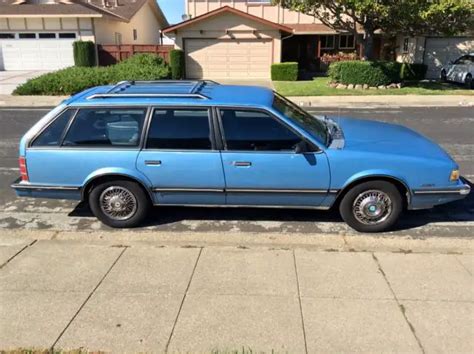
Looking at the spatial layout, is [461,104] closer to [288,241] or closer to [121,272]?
[288,241]

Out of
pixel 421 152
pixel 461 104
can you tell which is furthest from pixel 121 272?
pixel 461 104

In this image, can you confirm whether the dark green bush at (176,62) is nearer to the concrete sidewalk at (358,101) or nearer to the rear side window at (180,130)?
the concrete sidewalk at (358,101)

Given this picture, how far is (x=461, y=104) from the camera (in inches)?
614

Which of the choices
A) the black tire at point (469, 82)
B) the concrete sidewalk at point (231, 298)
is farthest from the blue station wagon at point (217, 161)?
the black tire at point (469, 82)

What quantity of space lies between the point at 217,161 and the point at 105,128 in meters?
1.31

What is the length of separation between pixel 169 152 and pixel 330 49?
2574cm

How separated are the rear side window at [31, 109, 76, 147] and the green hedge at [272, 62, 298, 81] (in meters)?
19.0

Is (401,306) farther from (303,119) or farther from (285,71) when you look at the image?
(285,71)

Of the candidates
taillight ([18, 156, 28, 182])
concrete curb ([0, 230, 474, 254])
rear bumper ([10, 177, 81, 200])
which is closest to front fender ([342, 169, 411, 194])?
concrete curb ([0, 230, 474, 254])

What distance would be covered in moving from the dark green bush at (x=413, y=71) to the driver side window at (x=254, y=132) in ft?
63.8

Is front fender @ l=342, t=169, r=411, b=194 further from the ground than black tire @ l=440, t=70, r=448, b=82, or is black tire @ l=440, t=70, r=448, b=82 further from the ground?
black tire @ l=440, t=70, r=448, b=82

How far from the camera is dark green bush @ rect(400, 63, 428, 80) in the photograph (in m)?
22.1

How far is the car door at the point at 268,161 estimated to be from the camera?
15.4 ft

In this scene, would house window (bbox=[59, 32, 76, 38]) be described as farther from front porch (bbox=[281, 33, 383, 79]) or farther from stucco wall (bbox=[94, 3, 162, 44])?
front porch (bbox=[281, 33, 383, 79])
